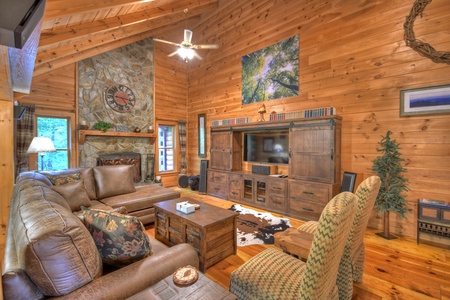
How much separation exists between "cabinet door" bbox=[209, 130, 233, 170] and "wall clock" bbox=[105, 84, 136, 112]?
2623mm

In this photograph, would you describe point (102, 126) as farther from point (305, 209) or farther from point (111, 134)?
point (305, 209)

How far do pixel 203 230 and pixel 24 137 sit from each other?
458 cm

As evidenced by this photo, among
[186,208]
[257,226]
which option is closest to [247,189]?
[257,226]

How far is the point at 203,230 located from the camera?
84.0 inches

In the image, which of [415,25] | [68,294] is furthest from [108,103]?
[415,25]

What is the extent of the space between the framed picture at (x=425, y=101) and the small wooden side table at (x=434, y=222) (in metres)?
1.26

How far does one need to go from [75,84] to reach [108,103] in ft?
2.66

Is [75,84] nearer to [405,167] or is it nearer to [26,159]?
[26,159]

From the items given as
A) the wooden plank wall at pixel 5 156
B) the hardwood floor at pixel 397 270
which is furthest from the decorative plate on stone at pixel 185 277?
the wooden plank wall at pixel 5 156

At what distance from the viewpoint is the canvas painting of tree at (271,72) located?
14.7ft

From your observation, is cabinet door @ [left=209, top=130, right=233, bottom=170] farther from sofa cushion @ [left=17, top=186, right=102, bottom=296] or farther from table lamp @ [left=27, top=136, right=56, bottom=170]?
sofa cushion @ [left=17, top=186, right=102, bottom=296]

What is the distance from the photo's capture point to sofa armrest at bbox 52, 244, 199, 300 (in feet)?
3.42

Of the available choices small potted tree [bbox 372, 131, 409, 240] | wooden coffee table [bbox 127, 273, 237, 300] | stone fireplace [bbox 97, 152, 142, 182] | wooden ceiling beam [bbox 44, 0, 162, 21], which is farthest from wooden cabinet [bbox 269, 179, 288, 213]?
wooden ceiling beam [bbox 44, 0, 162, 21]

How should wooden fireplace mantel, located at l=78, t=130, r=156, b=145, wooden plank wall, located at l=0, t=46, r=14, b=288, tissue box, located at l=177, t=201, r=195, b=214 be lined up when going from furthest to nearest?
wooden fireplace mantel, located at l=78, t=130, r=156, b=145, tissue box, located at l=177, t=201, r=195, b=214, wooden plank wall, located at l=0, t=46, r=14, b=288
